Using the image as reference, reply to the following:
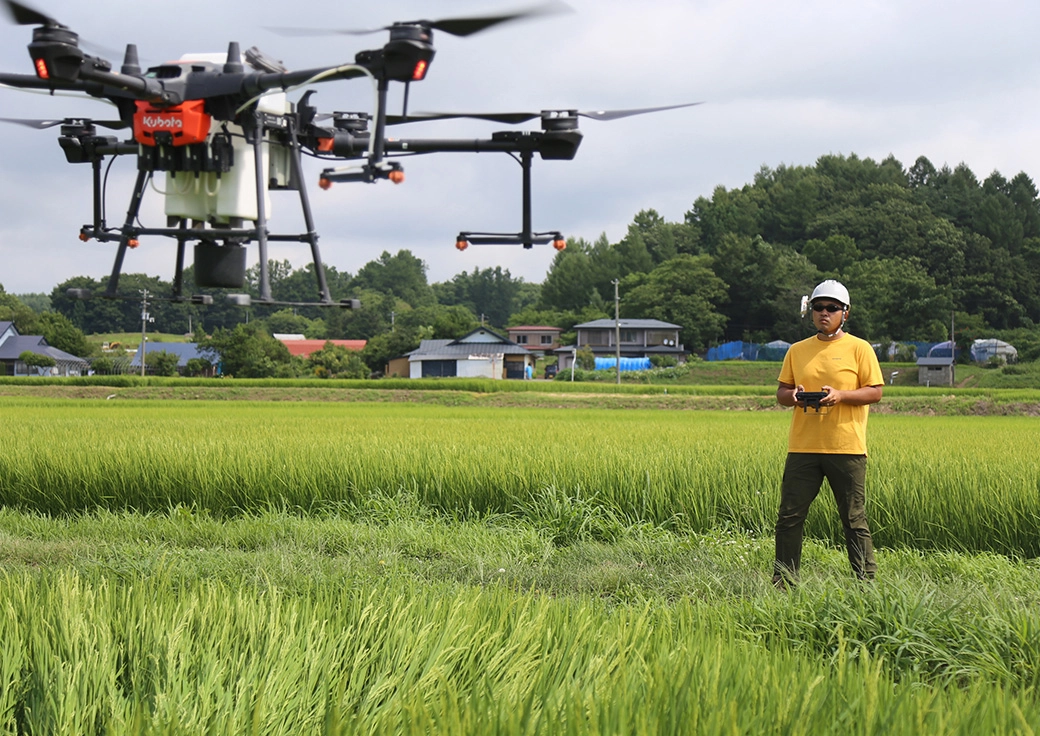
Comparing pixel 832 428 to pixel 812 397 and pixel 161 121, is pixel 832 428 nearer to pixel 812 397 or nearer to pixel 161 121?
pixel 812 397

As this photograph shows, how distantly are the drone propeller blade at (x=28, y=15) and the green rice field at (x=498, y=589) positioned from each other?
2.70 metres

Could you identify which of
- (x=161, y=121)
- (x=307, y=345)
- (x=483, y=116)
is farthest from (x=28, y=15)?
(x=307, y=345)

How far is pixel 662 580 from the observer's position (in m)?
5.66

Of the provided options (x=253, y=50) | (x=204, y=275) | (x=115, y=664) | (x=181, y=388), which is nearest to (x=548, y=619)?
(x=115, y=664)

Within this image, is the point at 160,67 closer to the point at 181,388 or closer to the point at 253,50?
the point at 253,50

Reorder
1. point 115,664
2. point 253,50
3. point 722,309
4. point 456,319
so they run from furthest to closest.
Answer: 1. point 722,309
2. point 456,319
3. point 253,50
4. point 115,664

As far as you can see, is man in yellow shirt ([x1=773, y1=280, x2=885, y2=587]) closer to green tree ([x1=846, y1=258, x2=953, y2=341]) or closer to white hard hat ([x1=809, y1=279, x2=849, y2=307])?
white hard hat ([x1=809, y1=279, x2=849, y2=307])

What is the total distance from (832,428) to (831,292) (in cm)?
75

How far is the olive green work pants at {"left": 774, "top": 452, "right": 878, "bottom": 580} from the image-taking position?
16.9ft

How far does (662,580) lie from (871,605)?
178 cm

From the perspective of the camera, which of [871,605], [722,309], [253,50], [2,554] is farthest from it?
[722,309]

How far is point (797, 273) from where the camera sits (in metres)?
88.2

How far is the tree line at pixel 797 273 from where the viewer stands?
7462 centimetres

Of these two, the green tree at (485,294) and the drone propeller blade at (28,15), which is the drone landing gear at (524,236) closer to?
the drone propeller blade at (28,15)
